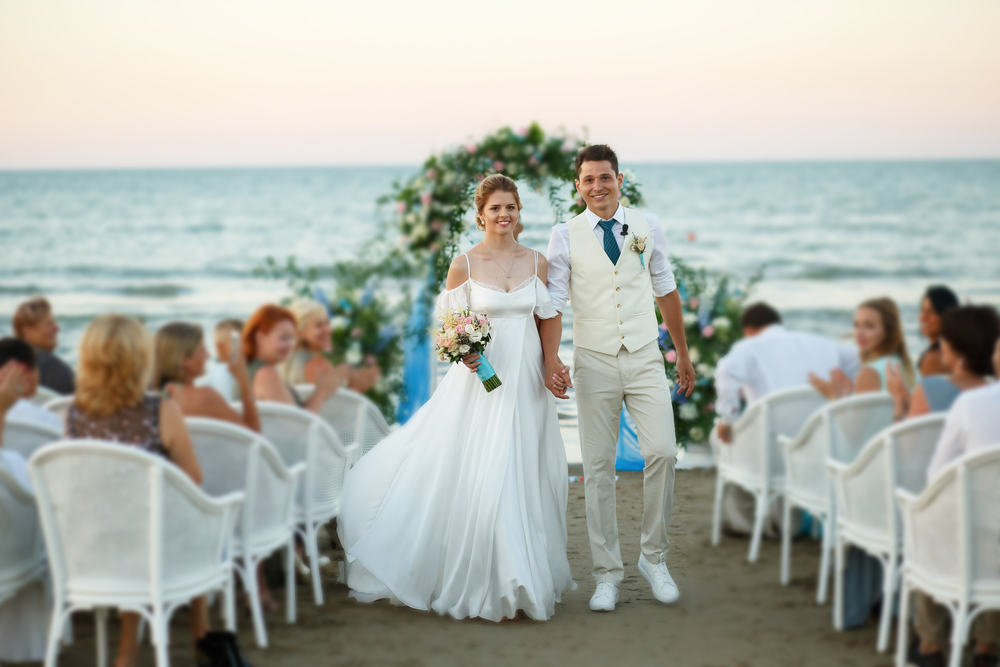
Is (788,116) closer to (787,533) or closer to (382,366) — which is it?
(787,533)

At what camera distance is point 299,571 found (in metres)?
3.73

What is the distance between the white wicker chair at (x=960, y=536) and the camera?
2555 millimetres

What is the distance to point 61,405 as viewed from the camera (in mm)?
2891

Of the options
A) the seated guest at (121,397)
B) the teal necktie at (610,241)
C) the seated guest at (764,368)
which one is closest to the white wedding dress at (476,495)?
the teal necktie at (610,241)

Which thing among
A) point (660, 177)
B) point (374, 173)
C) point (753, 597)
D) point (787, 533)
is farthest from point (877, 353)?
point (374, 173)

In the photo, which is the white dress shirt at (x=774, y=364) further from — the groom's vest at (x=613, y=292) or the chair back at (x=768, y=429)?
the groom's vest at (x=613, y=292)

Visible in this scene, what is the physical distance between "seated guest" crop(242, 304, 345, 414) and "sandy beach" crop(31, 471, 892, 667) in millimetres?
886

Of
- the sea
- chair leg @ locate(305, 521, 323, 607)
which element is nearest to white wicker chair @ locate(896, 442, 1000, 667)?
chair leg @ locate(305, 521, 323, 607)

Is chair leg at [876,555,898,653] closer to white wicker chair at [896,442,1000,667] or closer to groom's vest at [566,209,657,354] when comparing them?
white wicker chair at [896,442,1000,667]

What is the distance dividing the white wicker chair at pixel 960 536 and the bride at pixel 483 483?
5.66 ft

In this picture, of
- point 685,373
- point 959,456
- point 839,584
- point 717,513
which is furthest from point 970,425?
point 685,373

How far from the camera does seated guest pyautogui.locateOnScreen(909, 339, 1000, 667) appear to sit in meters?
2.49

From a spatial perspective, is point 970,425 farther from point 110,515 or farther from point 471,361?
point 110,515

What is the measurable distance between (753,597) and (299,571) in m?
1.98
